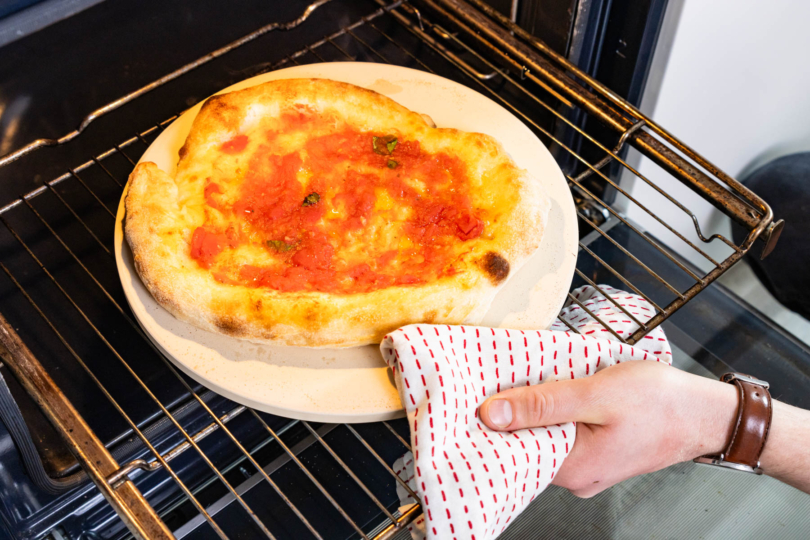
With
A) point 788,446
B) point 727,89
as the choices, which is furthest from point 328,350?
point 727,89

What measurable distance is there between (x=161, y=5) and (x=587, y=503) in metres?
1.52

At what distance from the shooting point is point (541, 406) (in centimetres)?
113

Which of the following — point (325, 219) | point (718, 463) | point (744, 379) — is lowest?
point (718, 463)

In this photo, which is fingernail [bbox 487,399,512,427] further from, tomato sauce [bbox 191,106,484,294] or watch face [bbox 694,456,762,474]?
watch face [bbox 694,456,762,474]

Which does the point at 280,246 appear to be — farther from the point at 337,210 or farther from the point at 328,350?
the point at 328,350

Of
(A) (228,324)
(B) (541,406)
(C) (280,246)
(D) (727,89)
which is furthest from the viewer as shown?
(D) (727,89)

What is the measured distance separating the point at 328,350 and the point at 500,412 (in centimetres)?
35

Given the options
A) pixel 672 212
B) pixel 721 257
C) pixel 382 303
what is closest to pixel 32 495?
pixel 382 303

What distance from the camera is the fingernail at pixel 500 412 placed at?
1.12 m

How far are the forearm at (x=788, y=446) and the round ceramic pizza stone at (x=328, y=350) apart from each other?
1.54 ft

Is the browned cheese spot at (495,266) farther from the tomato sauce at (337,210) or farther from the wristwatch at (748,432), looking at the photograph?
the wristwatch at (748,432)

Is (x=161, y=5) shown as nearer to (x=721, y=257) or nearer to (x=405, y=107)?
(x=405, y=107)

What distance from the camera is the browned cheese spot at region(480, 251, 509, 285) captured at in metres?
1.29

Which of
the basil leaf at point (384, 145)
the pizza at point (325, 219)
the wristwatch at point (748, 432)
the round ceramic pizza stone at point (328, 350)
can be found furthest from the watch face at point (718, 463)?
the basil leaf at point (384, 145)
